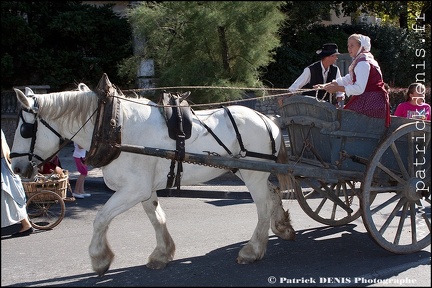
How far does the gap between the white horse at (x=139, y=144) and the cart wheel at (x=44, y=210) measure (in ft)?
7.26

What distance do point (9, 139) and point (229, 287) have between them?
1091 cm

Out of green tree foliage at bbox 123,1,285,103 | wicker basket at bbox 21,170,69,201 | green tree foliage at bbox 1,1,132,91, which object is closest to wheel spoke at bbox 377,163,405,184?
green tree foliage at bbox 123,1,285,103

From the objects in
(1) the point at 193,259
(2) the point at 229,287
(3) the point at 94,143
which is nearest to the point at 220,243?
(1) the point at 193,259

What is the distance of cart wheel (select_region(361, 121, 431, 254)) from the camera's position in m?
5.43

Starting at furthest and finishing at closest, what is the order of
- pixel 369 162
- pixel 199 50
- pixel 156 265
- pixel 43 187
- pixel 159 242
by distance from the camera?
pixel 199 50 → pixel 43 187 → pixel 159 242 → pixel 156 265 → pixel 369 162

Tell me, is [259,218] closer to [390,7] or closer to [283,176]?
[283,176]

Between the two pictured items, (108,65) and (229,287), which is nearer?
(229,287)

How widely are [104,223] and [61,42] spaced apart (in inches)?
446

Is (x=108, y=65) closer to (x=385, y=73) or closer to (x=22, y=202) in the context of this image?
(x=22, y=202)

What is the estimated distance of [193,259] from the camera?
5844mm

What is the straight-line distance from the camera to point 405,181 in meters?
5.69

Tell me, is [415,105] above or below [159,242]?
above

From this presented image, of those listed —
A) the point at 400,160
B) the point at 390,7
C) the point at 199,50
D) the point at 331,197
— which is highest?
the point at 390,7

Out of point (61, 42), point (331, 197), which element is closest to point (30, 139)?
point (331, 197)
